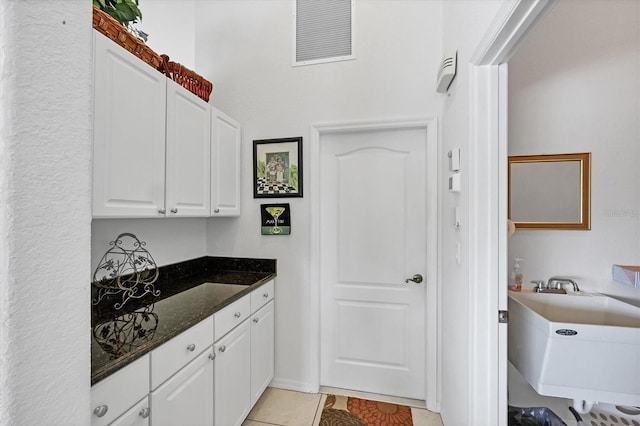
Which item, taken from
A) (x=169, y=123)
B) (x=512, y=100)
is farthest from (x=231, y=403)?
(x=512, y=100)

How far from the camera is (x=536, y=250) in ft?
5.76

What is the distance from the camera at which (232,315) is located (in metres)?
1.65

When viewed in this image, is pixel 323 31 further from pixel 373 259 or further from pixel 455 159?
pixel 373 259

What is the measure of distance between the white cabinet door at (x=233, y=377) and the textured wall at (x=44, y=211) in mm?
1108

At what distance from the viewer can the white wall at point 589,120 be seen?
1.56 metres

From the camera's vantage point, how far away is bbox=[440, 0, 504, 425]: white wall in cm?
130

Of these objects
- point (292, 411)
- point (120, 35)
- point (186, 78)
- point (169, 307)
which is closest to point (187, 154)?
point (186, 78)

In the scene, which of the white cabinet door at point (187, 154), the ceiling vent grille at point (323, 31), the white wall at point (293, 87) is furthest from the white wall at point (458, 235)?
the white cabinet door at point (187, 154)

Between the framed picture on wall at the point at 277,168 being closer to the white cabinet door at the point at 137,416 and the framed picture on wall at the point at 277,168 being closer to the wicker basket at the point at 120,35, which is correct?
the wicker basket at the point at 120,35

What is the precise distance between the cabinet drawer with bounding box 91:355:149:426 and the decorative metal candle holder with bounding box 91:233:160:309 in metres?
0.59

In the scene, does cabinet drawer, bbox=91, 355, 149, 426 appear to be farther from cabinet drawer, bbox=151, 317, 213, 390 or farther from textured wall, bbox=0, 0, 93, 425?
textured wall, bbox=0, 0, 93, 425

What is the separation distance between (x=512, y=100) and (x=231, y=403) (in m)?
2.52

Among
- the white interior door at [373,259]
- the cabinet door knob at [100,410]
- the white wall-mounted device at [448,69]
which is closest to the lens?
the cabinet door knob at [100,410]

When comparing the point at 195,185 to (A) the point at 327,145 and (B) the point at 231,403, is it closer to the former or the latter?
(A) the point at 327,145
